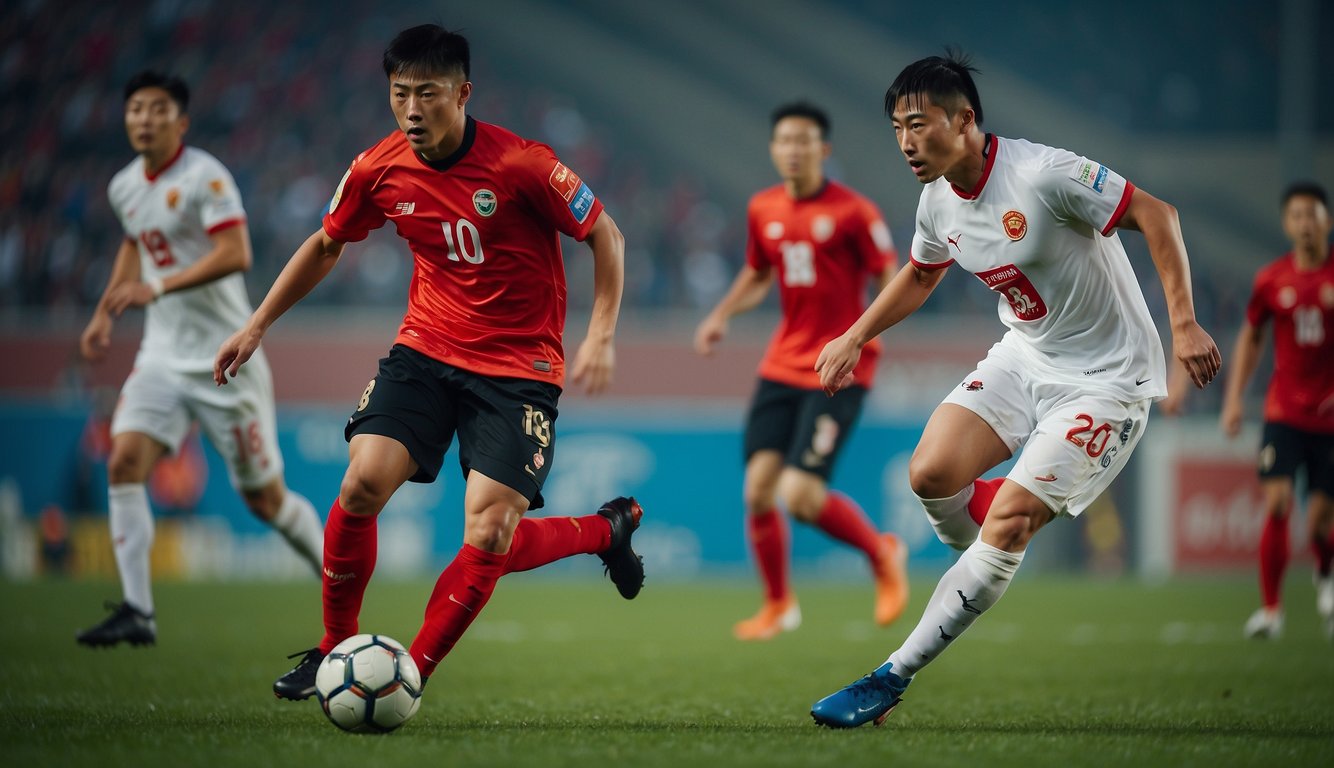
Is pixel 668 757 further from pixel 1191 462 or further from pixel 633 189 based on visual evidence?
A: pixel 633 189

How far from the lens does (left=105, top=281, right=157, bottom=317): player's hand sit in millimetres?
6680

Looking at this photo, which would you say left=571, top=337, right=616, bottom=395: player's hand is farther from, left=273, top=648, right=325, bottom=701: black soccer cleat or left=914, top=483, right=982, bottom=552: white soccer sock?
left=273, top=648, right=325, bottom=701: black soccer cleat

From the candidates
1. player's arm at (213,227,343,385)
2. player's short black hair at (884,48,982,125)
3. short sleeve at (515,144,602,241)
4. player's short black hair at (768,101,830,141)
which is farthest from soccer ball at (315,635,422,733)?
player's short black hair at (768,101,830,141)

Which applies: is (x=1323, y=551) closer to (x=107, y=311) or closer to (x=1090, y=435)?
(x=1090, y=435)

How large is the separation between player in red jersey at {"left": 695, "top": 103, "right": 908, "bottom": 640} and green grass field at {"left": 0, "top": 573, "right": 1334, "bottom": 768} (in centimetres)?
80

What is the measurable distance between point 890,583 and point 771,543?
29.2 inches

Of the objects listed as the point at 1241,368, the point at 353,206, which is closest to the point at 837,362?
the point at 353,206

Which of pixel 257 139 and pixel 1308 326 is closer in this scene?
pixel 1308 326

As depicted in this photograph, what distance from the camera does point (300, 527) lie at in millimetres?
7555

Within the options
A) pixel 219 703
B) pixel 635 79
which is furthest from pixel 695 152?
pixel 219 703

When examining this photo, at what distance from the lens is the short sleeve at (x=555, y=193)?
511cm

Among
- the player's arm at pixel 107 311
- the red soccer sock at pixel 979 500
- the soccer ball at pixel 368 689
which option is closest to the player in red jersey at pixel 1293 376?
the red soccer sock at pixel 979 500

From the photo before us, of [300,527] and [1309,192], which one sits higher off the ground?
[1309,192]

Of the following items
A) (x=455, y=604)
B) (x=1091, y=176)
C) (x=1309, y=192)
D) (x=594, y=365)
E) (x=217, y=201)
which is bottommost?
(x=455, y=604)
